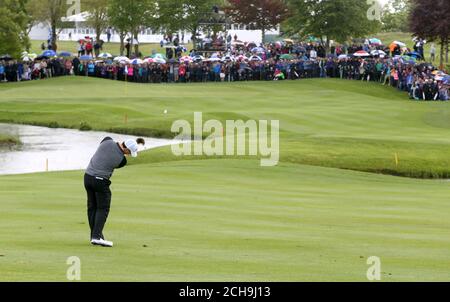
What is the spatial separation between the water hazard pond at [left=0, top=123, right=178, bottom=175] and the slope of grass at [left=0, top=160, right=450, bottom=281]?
8445mm

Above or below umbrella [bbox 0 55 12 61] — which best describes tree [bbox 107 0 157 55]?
above

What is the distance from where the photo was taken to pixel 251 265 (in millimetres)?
16828

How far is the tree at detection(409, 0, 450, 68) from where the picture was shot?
85250mm

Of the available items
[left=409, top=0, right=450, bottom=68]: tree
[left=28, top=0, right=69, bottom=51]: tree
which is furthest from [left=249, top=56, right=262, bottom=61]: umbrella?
[left=28, top=0, right=69, bottom=51]: tree

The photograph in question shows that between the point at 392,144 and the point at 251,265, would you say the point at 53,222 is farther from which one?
the point at 392,144

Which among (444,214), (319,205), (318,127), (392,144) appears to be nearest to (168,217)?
(319,205)

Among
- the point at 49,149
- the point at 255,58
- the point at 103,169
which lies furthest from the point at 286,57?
the point at 103,169

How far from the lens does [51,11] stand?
111 meters

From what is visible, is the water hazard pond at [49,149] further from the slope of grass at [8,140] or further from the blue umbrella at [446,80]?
the blue umbrella at [446,80]
